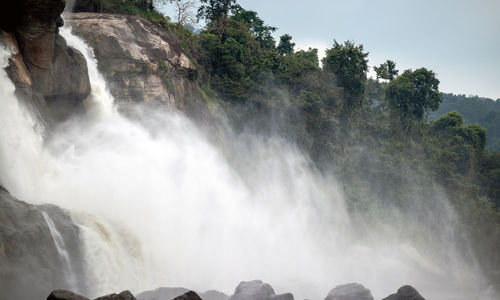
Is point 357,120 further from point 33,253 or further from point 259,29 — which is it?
point 33,253

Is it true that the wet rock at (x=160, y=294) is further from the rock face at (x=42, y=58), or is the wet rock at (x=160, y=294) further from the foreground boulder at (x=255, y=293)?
the rock face at (x=42, y=58)

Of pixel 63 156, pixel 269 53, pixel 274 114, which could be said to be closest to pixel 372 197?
pixel 274 114

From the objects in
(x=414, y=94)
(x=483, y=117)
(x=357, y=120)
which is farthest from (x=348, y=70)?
(x=483, y=117)

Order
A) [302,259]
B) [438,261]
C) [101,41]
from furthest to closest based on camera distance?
[438,261]
[302,259]
[101,41]

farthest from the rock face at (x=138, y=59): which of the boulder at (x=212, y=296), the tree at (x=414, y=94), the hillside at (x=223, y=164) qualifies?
the tree at (x=414, y=94)

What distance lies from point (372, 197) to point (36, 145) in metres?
26.2

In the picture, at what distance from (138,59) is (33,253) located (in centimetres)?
1283

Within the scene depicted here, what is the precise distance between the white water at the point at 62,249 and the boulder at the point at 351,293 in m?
7.39

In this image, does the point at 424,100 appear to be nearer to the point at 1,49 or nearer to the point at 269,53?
the point at 269,53

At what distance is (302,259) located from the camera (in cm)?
2538

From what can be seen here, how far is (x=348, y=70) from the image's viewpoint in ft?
120

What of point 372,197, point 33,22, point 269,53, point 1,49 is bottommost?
point 372,197

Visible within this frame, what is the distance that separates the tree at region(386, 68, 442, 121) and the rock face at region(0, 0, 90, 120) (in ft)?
97.8

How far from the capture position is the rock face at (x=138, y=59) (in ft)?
70.0
